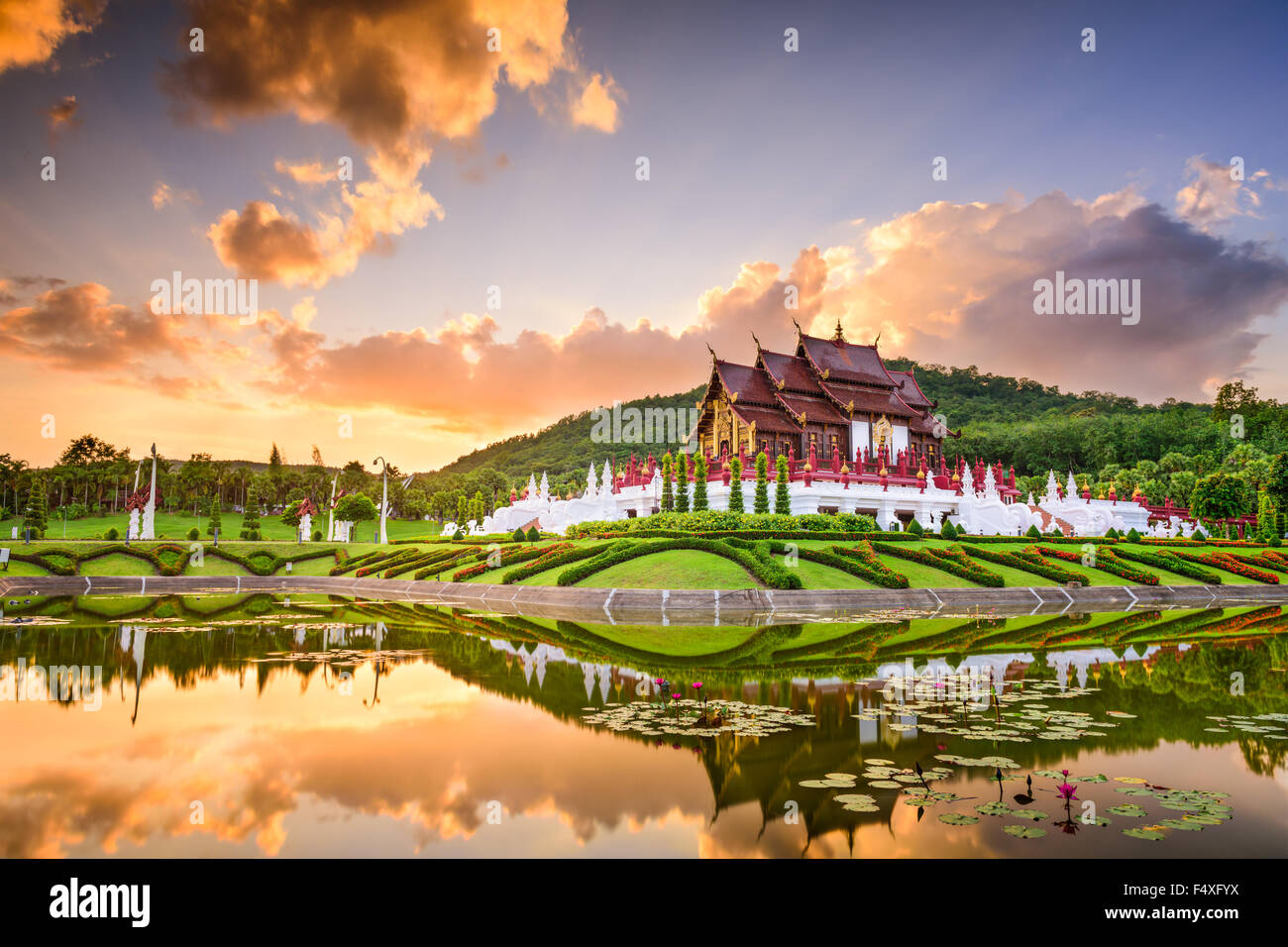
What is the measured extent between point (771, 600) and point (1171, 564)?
773 inches

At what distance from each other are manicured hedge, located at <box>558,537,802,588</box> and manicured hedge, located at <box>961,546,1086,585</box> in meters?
9.73

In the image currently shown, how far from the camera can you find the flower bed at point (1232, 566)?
33.4 m

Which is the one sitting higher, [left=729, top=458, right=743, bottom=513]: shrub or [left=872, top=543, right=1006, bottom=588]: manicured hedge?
[left=729, top=458, right=743, bottom=513]: shrub

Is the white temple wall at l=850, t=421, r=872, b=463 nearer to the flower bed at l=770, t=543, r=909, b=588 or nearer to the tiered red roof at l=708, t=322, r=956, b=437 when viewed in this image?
the tiered red roof at l=708, t=322, r=956, b=437

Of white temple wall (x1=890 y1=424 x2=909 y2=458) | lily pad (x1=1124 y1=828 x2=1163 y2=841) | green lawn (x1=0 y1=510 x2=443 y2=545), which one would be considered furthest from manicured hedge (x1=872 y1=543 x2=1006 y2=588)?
green lawn (x1=0 y1=510 x2=443 y2=545)

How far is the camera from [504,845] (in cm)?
607

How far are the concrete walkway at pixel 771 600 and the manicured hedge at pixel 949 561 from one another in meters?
0.83

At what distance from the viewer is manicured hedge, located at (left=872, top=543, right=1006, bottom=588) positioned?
29.0 metres

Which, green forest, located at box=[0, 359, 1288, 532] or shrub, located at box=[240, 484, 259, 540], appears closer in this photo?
shrub, located at box=[240, 484, 259, 540]

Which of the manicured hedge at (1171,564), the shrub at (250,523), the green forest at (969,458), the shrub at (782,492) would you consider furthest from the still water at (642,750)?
the green forest at (969,458)

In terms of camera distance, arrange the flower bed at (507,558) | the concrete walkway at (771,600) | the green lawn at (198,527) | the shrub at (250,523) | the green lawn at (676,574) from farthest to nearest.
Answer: the green lawn at (198,527), the shrub at (250,523), the flower bed at (507,558), the green lawn at (676,574), the concrete walkway at (771,600)

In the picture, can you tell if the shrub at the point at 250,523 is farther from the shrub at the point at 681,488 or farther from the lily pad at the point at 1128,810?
the lily pad at the point at 1128,810

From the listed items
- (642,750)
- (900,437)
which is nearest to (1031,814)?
(642,750)
